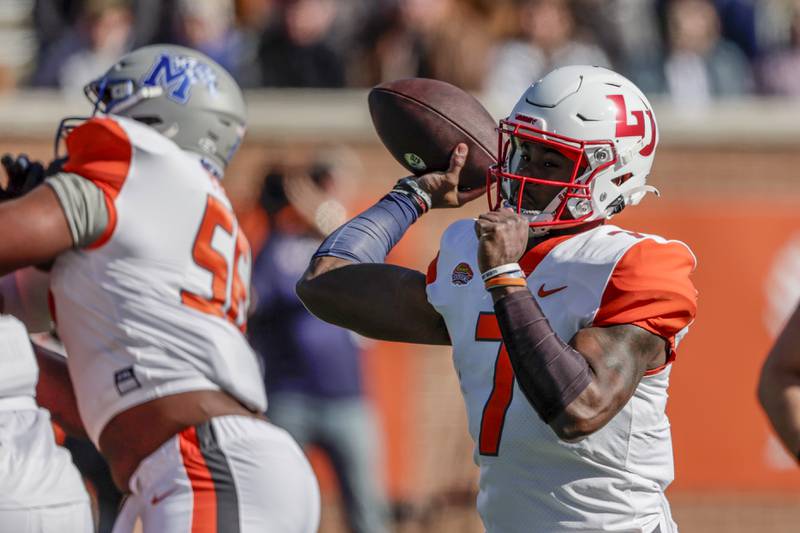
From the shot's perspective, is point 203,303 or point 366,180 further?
point 366,180

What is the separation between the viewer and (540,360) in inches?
121

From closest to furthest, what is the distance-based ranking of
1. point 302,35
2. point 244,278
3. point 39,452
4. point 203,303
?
point 39,452 → point 203,303 → point 244,278 → point 302,35

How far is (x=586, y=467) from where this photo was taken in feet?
10.8

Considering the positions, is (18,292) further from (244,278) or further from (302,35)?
(302,35)

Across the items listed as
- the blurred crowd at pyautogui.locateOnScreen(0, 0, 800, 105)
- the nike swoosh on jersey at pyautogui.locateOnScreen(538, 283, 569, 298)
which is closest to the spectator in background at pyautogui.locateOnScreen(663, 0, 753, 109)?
the blurred crowd at pyautogui.locateOnScreen(0, 0, 800, 105)

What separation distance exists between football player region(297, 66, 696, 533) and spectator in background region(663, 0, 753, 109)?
20.8ft

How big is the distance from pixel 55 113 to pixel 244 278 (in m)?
4.98

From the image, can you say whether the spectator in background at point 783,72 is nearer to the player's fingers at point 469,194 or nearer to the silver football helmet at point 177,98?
the silver football helmet at point 177,98

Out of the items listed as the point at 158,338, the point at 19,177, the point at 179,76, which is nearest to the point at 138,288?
the point at 158,338

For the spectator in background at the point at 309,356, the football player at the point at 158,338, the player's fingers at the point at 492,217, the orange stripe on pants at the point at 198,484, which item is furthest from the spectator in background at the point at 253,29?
the player's fingers at the point at 492,217

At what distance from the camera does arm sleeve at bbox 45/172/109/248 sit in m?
3.72

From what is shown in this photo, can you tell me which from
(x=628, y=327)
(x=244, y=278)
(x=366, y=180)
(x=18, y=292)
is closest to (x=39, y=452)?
(x=18, y=292)

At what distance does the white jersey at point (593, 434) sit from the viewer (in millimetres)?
3219

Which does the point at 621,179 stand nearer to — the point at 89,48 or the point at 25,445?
the point at 25,445
